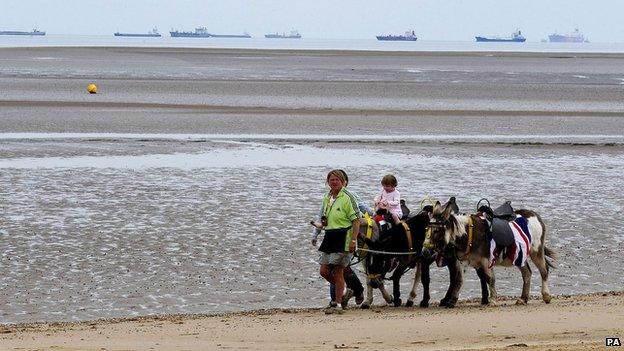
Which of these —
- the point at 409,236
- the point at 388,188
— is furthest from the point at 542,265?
the point at 388,188

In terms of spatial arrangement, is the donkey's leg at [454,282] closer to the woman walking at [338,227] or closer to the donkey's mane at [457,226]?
the donkey's mane at [457,226]

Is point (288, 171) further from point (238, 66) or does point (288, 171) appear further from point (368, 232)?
point (238, 66)

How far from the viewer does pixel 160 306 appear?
13.7 m

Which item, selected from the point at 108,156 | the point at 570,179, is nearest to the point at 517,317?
the point at 570,179

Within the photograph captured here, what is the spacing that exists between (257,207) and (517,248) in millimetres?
9253

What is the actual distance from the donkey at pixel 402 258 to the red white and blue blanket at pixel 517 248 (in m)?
0.44

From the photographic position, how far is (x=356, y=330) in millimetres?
11570

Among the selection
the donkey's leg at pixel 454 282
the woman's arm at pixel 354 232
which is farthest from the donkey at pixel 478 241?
the woman's arm at pixel 354 232

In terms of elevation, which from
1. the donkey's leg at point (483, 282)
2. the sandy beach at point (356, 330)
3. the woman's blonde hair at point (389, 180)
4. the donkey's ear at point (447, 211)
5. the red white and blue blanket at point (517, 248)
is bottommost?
the sandy beach at point (356, 330)

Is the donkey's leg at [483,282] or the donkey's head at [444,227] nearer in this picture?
the donkey's head at [444,227]

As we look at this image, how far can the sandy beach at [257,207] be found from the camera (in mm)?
11711

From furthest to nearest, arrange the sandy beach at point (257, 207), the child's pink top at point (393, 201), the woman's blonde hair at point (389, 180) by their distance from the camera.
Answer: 1. the child's pink top at point (393, 201)
2. the woman's blonde hair at point (389, 180)
3. the sandy beach at point (257, 207)

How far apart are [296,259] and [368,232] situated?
3.51m

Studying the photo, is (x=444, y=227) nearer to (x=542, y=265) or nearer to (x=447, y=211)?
(x=447, y=211)
